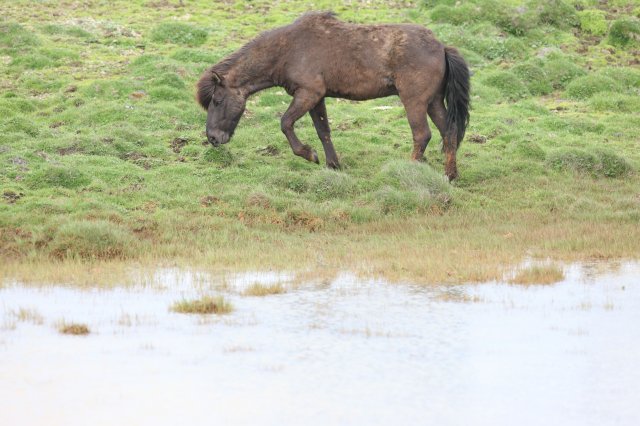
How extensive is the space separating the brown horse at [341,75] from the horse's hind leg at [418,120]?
0.02 m

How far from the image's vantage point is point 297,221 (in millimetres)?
13266

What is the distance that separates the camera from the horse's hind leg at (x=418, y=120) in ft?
49.2

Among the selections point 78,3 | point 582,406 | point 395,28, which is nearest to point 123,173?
point 395,28

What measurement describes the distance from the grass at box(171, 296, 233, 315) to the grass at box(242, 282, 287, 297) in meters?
0.59

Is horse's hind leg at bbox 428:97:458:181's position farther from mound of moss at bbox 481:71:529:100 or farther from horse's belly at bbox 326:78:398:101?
mound of moss at bbox 481:71:529:100

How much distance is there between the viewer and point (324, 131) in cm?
1566

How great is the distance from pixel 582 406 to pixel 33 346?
175 inches

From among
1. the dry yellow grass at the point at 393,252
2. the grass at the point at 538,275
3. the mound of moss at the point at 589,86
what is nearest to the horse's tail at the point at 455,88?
the dry yellow grass at the point at 393,252

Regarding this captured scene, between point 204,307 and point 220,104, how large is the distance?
6.96 meters

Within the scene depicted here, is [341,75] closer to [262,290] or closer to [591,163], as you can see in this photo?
[591,163]

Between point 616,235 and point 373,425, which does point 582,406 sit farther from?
point 616,235

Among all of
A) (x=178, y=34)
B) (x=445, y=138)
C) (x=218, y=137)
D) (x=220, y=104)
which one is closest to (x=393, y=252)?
(x=445, y=138)

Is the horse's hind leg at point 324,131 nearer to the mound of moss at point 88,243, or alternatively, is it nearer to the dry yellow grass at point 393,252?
the dry yellow grass at point 393,252

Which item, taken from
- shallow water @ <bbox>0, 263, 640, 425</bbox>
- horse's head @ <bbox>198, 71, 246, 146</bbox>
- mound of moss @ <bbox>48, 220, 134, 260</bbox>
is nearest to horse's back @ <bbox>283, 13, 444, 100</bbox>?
horse's head @ <bbox>198, 71, 246, 146</bbox>
